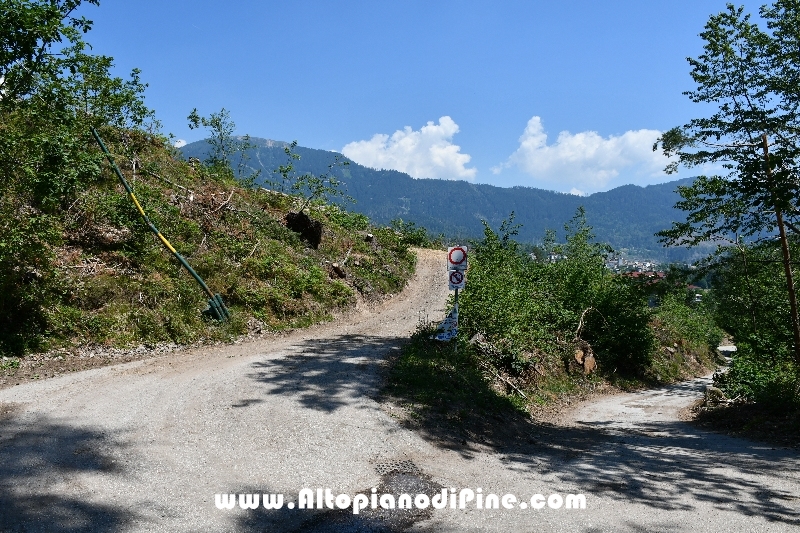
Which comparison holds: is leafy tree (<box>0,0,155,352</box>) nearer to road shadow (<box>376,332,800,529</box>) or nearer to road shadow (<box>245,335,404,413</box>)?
road shadow (<box>245,335,404,413</box>)

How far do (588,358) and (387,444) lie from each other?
13539mm

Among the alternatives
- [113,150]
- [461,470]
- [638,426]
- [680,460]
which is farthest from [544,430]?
[113,150]

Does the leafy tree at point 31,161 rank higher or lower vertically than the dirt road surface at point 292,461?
higher

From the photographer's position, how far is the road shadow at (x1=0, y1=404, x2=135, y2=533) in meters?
4.11

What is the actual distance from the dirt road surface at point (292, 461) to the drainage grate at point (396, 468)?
6 centimetres

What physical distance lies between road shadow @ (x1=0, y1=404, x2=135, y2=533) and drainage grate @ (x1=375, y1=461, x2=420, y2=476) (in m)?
2.74

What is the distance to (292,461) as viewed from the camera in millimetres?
5875

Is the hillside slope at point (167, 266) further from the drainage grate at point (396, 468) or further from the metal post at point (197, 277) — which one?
the drainage grate at point (396, 468)

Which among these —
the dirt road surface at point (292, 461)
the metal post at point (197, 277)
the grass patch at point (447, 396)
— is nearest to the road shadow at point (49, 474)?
the dirt road surface at point (292, 461)

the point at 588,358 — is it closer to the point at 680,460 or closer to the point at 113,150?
the point at 680,460

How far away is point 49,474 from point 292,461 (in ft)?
8.04

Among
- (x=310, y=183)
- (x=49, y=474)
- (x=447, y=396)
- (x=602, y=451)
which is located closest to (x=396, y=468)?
(x=447, y=396)

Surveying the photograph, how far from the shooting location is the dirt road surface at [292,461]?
183 inches

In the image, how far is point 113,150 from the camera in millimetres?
17703
